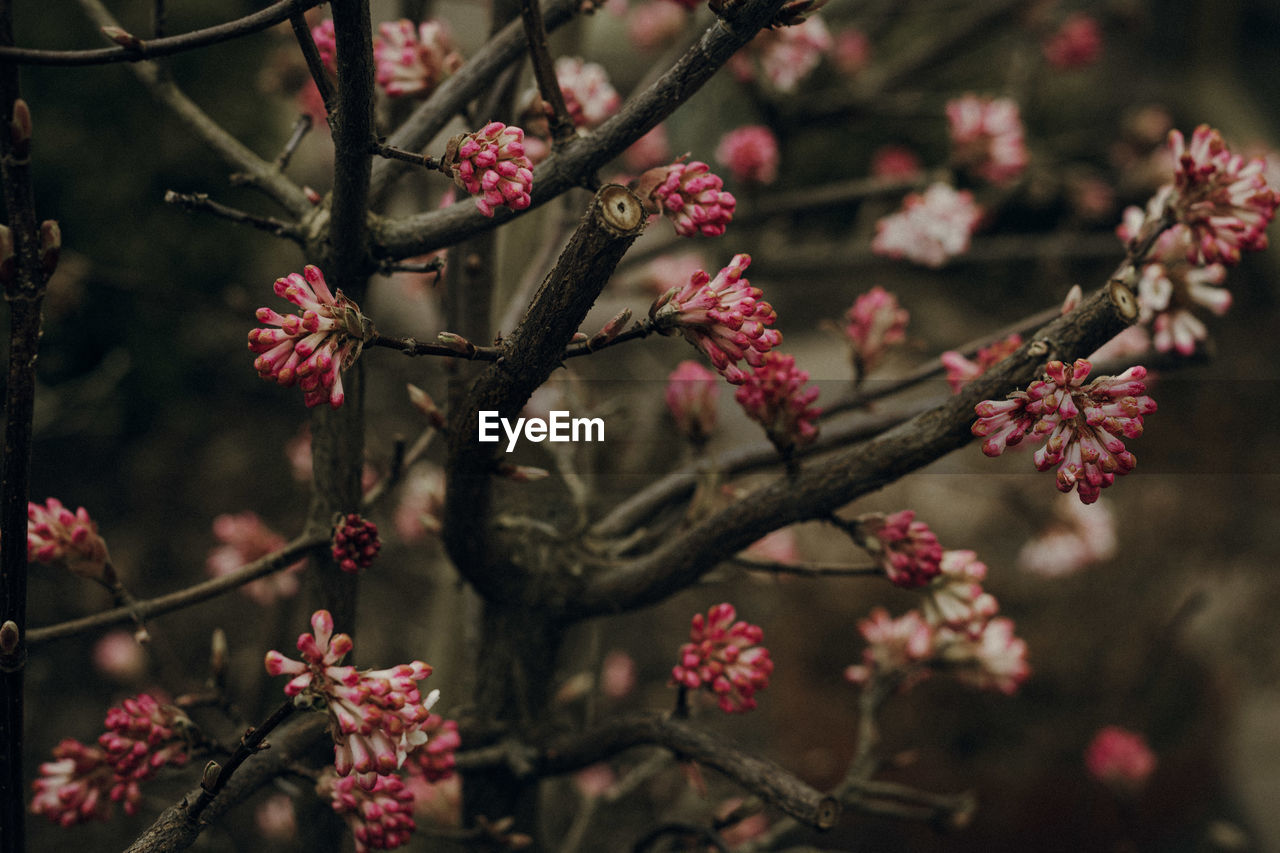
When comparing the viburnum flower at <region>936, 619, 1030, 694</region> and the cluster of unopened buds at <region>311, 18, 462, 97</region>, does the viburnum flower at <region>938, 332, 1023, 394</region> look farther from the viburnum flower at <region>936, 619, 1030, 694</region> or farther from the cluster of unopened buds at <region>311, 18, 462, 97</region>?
the cluster of unopened buds at <region>311, 18, 462, 97</region>

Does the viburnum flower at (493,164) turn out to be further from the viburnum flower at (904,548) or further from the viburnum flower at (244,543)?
the viburnum flower at (244,543)

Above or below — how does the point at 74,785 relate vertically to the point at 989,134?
below

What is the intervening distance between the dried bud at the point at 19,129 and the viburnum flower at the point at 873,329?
1006 millimetres

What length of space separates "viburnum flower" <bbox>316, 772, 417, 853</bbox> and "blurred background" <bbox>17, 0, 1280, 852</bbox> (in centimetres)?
131

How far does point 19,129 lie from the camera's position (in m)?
0.70

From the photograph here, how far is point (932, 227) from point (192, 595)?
1454mm

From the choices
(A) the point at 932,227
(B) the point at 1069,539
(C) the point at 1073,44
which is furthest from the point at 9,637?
(C) the point at 1073,44

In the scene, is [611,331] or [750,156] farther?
[750,156]

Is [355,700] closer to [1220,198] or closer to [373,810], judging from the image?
[373,810]

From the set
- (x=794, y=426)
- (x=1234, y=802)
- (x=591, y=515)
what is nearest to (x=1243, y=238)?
(x=794, y=426)

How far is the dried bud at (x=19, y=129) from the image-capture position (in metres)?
0.69

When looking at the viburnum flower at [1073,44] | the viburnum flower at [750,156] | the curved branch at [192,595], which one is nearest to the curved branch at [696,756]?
the curved branch at [192,595]

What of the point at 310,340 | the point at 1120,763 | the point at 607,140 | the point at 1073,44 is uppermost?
the point at 1073,44

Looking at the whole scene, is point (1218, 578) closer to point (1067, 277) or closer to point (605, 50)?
point (1067, 277)
